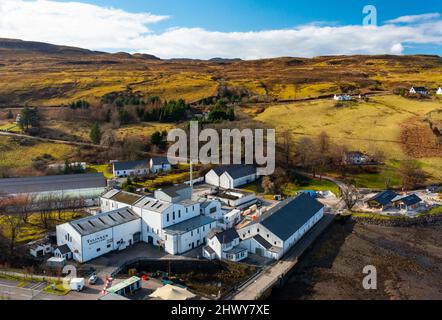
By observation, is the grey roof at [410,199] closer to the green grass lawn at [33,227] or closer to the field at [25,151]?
the green grass lawn at [33,227]

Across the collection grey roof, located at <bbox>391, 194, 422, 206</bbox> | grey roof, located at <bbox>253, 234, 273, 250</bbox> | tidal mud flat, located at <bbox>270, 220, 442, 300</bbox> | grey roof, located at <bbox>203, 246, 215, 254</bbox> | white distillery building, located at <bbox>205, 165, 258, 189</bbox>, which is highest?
white distillery building, located at <bbox>205, 165, 258, 189</bbox>

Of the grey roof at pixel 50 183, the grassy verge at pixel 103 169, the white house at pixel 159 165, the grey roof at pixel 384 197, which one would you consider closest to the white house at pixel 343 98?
the grey roof at pixel 384 197

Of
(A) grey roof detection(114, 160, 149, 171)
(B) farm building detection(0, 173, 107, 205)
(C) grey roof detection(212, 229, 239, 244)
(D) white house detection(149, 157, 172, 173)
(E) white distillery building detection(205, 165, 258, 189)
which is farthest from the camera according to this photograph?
(D) white house detection(149, 157, 172, 173)

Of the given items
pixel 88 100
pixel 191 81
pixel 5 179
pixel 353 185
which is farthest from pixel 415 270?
pixel 191 81

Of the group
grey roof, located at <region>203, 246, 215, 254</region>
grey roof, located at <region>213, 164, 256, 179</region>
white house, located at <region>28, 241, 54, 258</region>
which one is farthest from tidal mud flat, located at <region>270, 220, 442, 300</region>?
white house, located at <region>28, 241, 54, 258</region>

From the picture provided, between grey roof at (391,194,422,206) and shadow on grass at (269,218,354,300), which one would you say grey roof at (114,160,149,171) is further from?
grey roof at (391,194,422,206)

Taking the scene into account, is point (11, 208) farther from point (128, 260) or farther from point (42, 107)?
point (42, 107)

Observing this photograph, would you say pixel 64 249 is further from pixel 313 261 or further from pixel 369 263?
pixel 369 263

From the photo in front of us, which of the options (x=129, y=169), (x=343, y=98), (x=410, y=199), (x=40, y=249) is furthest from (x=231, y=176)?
(x=343, y=98)
